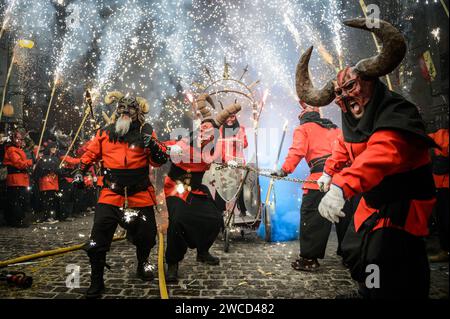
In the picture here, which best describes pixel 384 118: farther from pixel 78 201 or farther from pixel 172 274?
pixel 78 201

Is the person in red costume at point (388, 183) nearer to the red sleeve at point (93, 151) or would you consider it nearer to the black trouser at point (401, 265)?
the black trouser at point (401, 265)

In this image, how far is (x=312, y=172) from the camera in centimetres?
529

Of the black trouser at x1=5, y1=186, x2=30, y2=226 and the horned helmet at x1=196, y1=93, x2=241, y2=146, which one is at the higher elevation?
the horned helmet at x1=196, y1=93, x2=241, y2=146

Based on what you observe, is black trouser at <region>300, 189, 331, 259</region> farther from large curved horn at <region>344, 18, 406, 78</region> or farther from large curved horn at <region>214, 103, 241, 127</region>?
large curved horn at <region>344, 18, 406, 78</region>

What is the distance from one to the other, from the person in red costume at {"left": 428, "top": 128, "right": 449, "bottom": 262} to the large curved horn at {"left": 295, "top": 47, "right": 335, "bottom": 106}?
0.93 meters

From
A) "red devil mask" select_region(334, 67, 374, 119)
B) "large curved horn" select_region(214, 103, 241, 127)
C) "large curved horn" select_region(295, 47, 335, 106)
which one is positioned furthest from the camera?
"large curved horn" select_region(214, 103, 241, 127)

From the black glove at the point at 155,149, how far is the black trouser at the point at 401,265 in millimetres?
3173

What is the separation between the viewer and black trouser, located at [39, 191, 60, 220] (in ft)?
34.7

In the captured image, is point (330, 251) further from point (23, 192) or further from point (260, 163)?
point (23, 192)

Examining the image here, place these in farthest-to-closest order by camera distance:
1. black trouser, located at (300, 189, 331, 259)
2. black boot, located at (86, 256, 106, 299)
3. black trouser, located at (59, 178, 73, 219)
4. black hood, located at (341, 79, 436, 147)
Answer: black trouser, located at (59, 178, 73, 219) < black trouser, located at (300, 189, 331, 259) < black boot, located at (86, 256, 106, 299) < black hood, located at (341, 79, 436, 147)

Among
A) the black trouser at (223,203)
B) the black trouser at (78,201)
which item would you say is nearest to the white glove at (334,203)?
the black trouser at (223,203)

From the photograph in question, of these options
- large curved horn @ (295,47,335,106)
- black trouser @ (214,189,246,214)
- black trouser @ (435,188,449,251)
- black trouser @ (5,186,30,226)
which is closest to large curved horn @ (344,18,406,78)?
large curved horn @ (295,47,335,106)

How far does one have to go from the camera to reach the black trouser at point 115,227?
3.83 metres
